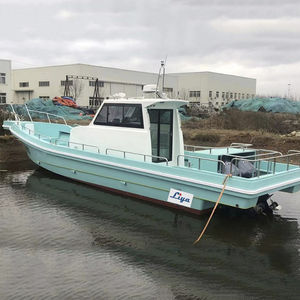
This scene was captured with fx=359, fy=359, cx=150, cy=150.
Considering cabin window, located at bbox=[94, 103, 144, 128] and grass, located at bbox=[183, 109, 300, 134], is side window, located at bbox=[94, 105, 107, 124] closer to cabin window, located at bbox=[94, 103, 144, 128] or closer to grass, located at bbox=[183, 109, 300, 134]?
cabin window, located at bbox=[94, 103, 144, 128]

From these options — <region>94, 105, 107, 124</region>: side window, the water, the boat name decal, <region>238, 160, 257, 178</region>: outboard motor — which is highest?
<region>94, 105, 107, 124</region>: side window

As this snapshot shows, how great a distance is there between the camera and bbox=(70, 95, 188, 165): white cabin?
9000 mm

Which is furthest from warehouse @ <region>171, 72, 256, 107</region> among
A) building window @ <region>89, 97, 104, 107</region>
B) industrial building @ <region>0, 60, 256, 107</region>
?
building window @ <region>89, 97, 104, 107</region>

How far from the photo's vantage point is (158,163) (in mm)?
8477

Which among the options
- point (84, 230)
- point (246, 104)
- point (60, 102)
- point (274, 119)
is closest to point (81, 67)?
point (60, 102)

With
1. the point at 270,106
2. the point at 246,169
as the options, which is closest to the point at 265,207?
the point at 246,169

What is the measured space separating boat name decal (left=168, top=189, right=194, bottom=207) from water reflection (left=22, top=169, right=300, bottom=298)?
1.20ft

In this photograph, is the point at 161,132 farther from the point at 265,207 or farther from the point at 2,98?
the point at 2,98

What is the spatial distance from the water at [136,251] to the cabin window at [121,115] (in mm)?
1962

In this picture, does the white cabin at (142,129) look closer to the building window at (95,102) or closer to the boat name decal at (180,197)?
the boat name decal at (180,197)

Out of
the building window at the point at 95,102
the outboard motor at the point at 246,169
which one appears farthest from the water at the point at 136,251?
the building window at the point at 95,102

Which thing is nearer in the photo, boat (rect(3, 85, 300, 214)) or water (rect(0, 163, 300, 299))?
water (rect(0, 163, 300, 299))

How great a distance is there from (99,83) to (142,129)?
1725 inches

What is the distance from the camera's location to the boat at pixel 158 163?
291 inches
